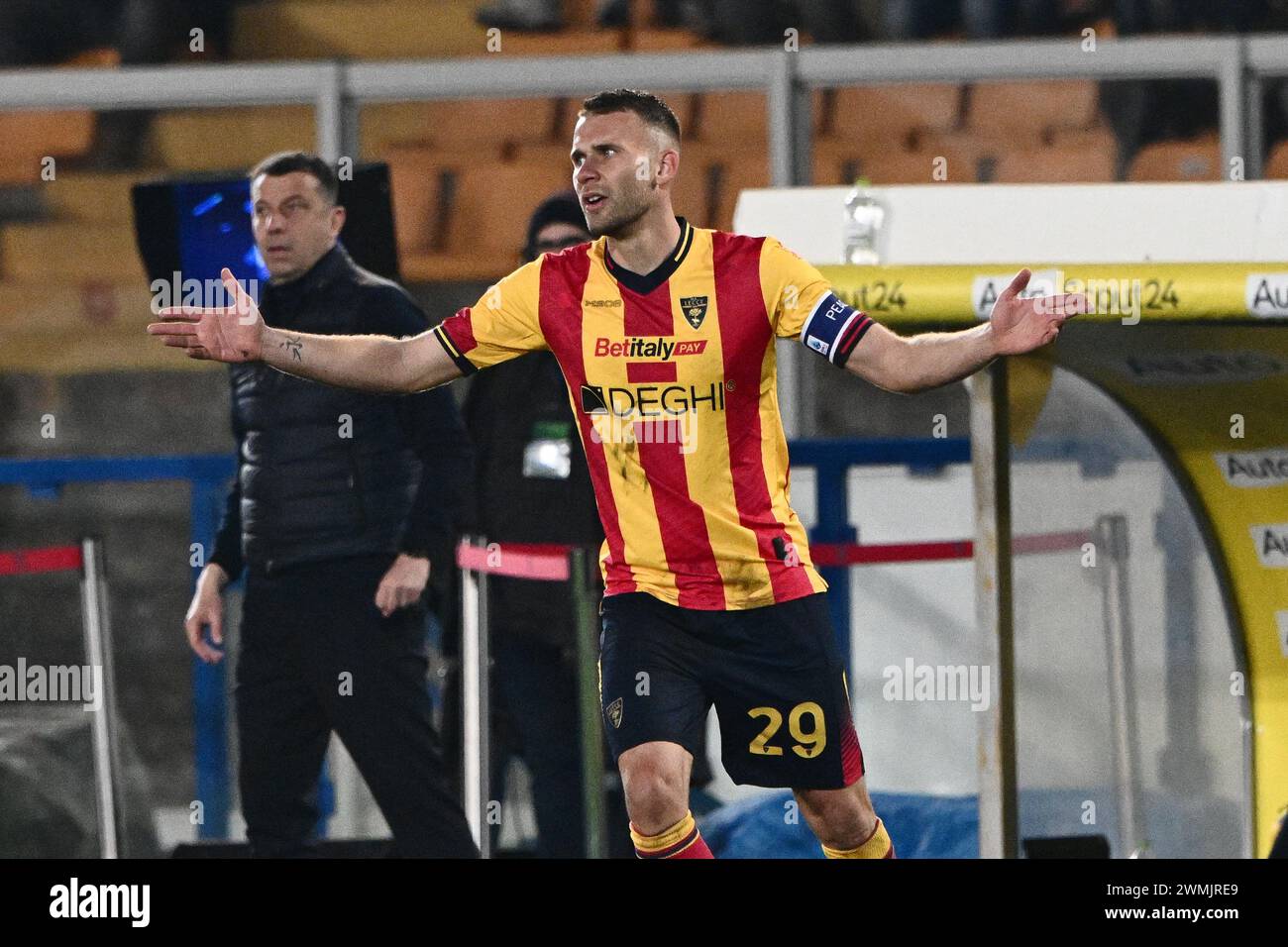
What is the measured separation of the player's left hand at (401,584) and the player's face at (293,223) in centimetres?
72

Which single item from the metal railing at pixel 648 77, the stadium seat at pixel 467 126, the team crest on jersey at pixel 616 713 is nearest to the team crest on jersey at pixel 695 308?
the team crest on jersey at pixel 616 713

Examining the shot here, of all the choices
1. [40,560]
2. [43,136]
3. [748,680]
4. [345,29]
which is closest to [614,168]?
[748,680]

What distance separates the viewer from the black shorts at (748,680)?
3.80 meters

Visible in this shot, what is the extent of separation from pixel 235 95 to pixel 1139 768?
3.18 metres

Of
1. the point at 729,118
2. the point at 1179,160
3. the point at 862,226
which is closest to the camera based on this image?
the point at 862,226

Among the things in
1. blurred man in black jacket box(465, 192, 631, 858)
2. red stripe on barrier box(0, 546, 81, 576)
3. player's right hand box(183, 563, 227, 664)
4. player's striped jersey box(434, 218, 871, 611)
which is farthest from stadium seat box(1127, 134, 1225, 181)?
red stripe on barrier box(0, 546, 81, 576)

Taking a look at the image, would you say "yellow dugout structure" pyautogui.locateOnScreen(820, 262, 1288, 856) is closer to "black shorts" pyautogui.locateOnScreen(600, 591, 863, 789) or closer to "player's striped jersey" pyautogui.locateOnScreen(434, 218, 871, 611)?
"player's striped jersey" pyautogui.locateOnScreen(434, 218, 871, 611)

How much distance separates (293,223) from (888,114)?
2878 millimetres

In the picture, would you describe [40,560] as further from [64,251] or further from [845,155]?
[845,155]

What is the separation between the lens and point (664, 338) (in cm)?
384

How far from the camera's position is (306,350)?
151 inches

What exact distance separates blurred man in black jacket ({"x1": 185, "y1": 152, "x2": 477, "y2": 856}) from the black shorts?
3.39 ft

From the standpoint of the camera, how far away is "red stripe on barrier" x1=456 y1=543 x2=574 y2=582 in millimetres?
4879
